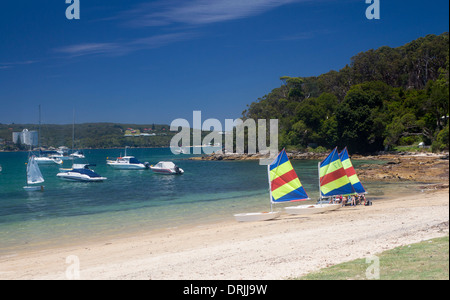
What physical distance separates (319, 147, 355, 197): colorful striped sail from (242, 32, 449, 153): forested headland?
117 feet

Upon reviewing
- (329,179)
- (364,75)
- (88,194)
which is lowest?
(88,194)

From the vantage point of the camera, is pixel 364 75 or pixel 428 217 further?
pixel 364 75

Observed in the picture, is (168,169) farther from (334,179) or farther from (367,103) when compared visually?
(334,179)

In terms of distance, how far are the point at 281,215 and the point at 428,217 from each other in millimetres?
7966

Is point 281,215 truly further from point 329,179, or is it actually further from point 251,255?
point 251,255

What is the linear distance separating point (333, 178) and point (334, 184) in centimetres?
38

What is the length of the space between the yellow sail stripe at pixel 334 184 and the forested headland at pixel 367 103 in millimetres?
35882

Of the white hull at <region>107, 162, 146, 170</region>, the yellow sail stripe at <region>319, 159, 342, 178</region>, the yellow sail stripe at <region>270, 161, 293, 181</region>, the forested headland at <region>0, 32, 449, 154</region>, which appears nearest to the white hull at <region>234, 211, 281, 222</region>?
the yellow sail stripe at <region>270, 161, 293, 181</region>

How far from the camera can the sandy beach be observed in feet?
34.1

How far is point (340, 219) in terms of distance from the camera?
17797 millimetres

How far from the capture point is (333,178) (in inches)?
870
